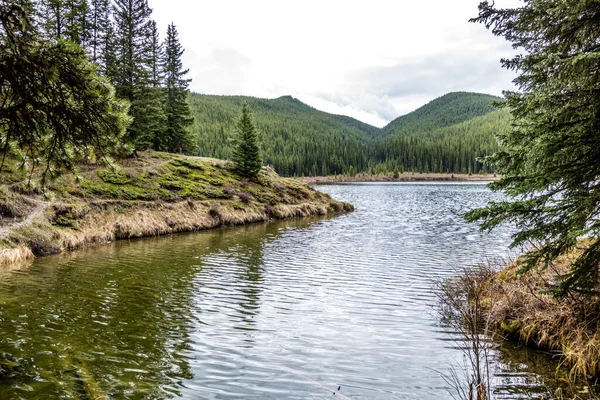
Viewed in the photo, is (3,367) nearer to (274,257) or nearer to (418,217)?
(274,257)

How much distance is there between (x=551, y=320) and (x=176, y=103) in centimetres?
4787

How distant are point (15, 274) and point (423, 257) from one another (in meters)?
19.3

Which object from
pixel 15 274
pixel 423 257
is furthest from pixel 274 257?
pixel 15 274

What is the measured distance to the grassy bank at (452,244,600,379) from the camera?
827cm

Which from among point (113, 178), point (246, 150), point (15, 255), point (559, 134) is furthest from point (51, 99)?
point (246, 150)

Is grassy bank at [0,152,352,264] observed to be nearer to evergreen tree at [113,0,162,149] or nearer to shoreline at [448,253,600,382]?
evergreen tree at [113,0,162,149]

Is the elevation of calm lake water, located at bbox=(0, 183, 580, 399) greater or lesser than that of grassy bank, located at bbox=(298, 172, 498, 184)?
lesser

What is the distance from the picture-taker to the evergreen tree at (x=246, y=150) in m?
46.5

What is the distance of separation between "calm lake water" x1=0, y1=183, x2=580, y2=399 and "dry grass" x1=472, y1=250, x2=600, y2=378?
58 cm

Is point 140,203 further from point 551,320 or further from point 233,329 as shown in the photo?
point 551,320

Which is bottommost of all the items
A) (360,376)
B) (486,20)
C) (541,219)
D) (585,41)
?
(360,376)

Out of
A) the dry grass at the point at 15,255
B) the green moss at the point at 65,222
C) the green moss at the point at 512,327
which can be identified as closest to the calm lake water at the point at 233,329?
the green moss at the point at 512,327

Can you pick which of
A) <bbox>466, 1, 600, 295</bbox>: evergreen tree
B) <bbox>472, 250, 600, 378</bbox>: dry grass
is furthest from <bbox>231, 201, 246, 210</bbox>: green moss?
<bbox>466, 1, 600, 295</bbox>: evergreen tree

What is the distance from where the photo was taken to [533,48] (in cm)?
938
